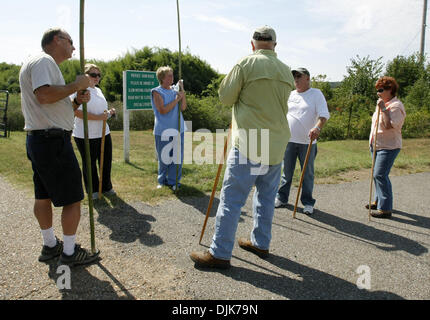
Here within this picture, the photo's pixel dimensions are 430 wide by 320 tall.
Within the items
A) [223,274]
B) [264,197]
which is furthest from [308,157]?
[223,274]

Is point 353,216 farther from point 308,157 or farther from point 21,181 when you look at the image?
point 21,181

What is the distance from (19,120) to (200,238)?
43.2 ft

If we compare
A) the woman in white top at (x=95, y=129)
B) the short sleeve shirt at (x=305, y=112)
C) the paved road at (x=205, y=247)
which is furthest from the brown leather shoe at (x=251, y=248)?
the woman in white top at (x=95, y=129)

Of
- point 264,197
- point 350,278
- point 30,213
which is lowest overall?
point 350,278

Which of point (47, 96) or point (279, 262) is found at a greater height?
point (47, 96)

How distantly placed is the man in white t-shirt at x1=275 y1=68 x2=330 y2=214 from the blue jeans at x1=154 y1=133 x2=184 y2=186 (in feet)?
6.23

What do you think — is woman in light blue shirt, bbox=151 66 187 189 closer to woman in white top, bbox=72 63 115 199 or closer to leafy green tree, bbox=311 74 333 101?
woman in white top, bbox=72 63 115 199

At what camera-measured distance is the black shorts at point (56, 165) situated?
306 cm

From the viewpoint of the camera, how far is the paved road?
3.04 metres

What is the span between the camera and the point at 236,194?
3.30 metres

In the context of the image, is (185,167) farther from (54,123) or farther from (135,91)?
(54,123)

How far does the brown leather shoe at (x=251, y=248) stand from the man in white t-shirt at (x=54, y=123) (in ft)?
5.74

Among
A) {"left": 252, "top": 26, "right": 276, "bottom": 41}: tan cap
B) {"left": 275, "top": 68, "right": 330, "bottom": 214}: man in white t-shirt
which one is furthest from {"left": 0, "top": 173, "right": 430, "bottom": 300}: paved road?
{"left": 252, "top": 26, "right": 276, "bottom": 41}: tan cap

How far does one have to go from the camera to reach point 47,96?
2.88 metres
